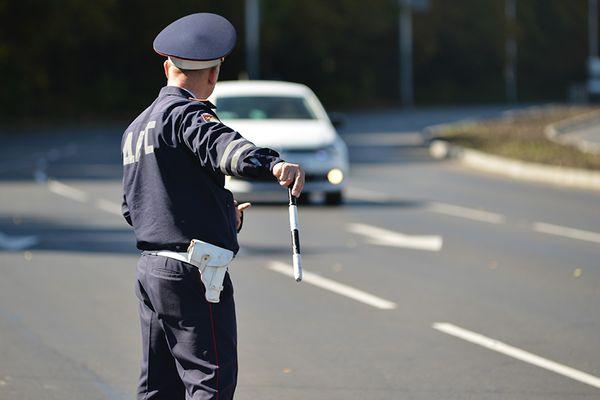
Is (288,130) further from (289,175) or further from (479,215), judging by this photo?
(289,175)

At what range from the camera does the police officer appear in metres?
4.85

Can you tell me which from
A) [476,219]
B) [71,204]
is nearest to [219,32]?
[476,219]

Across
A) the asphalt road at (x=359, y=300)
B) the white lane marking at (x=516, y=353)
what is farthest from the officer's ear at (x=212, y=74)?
the white lane marking at (x=516, y=353)

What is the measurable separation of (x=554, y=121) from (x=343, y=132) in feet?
26.3

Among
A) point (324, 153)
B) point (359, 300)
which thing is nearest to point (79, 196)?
point (324, 153)

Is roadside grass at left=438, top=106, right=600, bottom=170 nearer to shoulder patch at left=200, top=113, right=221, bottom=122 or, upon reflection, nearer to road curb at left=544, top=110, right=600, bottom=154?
road curb at left=544, top=110, right=600, bottom=154

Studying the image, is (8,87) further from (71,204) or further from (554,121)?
(71,204)

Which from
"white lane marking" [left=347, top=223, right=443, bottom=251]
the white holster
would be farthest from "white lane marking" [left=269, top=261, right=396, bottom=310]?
the white holster

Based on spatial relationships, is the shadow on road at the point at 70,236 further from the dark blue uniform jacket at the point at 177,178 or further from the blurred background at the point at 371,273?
the dark blue uniform jacket at the point at 177,178

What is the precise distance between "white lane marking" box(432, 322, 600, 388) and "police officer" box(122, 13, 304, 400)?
3.18m

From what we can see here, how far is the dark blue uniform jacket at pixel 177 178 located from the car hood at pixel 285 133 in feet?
42.6

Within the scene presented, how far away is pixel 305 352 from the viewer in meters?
8.44

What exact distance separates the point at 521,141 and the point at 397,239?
19753mm

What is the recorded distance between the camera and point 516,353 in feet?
27.4
